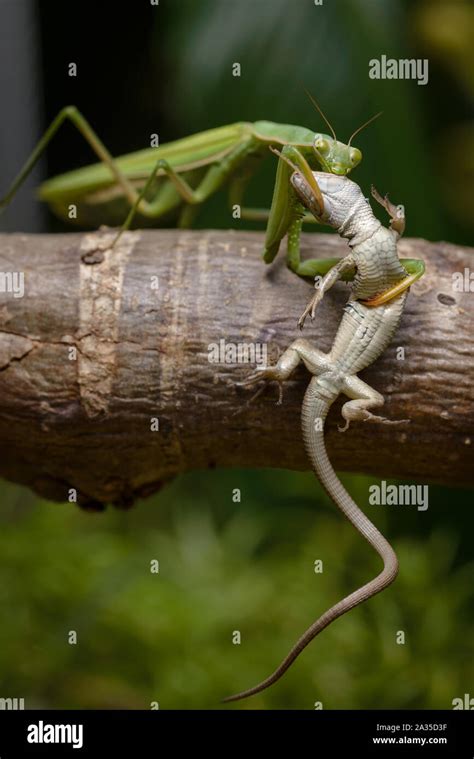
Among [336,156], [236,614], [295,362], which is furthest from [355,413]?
[236,614]

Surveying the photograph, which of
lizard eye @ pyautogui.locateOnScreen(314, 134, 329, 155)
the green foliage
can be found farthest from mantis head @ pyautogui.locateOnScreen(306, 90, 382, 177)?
the green foliage

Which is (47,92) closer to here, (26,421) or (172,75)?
(172,75)

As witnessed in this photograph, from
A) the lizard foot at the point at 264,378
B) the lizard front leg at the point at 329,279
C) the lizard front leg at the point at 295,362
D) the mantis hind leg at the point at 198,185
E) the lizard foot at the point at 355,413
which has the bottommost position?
the lizard foot at the point at 355,413

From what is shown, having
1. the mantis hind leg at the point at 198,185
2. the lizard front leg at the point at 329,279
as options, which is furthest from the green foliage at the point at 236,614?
the lizard front leg at the point at 329,279

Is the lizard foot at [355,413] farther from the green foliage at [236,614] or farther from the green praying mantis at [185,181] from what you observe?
the green foliage at [236,614]

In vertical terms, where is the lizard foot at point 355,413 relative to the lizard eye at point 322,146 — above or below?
below

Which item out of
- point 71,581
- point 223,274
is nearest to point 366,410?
point 223,274

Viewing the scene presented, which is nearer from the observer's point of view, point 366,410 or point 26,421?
point 366,410
